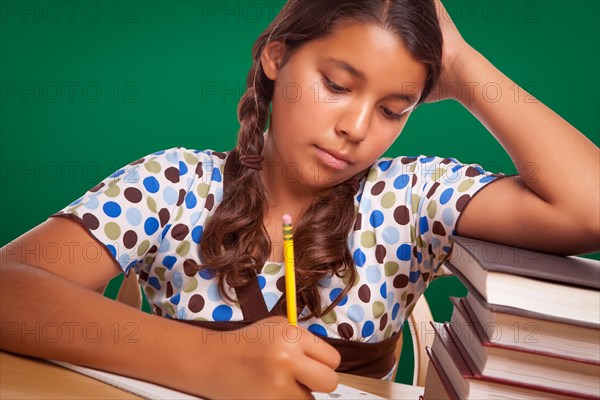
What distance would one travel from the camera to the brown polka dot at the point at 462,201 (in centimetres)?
102

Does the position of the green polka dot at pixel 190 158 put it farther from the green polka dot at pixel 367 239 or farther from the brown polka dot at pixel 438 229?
the brown polka dot at pixel 438 229

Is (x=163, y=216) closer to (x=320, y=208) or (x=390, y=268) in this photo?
(x=320, y=208)

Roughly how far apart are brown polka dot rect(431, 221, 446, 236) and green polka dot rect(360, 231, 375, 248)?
0.11 metres

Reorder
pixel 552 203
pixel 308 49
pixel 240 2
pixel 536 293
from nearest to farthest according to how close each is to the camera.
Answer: pixel 536 293
pixel 552 203
pixel 308 49
pixel 240 2

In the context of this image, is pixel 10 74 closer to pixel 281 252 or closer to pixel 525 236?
pixel 281 252

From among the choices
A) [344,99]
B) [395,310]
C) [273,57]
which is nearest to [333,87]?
[344,99]

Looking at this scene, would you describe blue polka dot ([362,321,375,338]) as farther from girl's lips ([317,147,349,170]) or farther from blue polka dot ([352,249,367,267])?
girl's lips ([317,147,349,170])

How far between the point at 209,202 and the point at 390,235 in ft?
1.04

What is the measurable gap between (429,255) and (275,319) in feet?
1.52

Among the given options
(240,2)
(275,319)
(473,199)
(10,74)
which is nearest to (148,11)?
(240,2)

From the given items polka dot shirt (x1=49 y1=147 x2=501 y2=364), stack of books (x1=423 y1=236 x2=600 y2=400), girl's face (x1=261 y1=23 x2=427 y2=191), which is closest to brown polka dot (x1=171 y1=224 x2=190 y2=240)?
polka dot shirt (x1=49 y1=147 x2=501 y2=364)

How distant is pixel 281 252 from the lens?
1.14 metres

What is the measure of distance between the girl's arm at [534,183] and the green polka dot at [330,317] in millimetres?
245

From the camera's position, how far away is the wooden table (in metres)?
0.68
